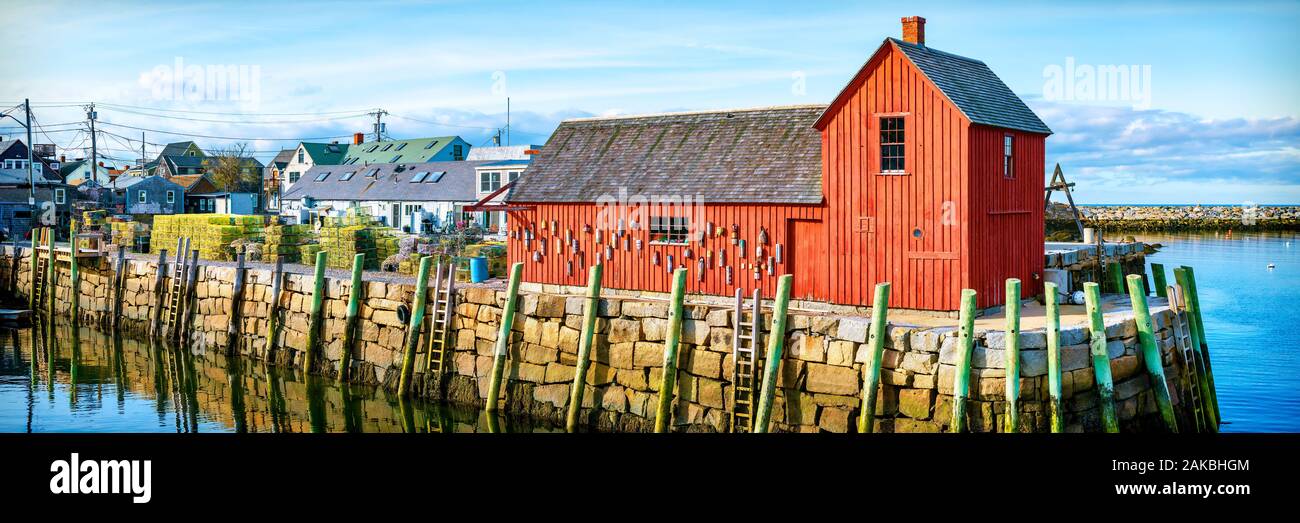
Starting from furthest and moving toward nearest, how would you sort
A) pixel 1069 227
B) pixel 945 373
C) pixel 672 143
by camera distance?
pixel 1069 227 → pixel 672 143 → pixel 945 373

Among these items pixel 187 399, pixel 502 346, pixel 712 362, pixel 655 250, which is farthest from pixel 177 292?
pixel 712 362

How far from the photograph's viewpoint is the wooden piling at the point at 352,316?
23.6 metres

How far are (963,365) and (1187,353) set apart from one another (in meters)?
5.64

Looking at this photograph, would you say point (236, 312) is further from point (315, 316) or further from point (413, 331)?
point (413, 331)

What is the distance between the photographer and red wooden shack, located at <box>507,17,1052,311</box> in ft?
69.6

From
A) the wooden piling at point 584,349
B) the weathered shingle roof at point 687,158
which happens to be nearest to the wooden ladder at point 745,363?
the wooden piling at point 584,349

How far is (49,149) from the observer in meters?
101

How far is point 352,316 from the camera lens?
938 inches

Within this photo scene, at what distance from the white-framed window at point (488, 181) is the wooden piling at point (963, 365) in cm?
4216
